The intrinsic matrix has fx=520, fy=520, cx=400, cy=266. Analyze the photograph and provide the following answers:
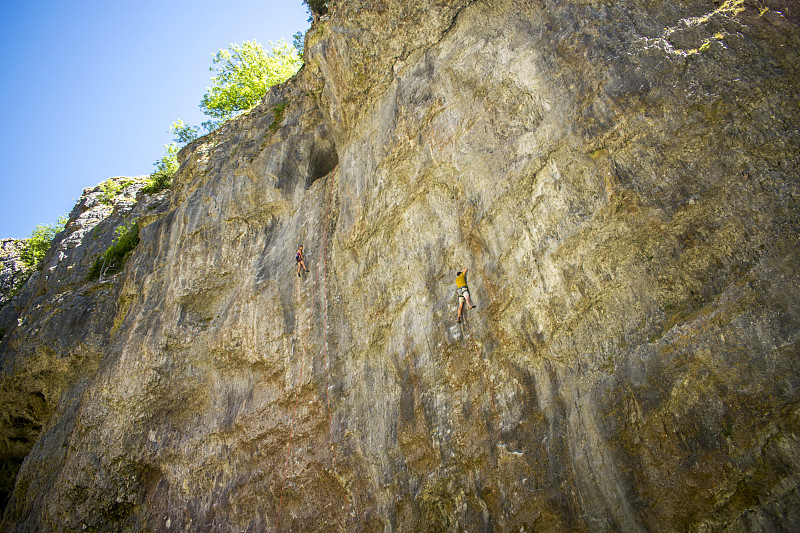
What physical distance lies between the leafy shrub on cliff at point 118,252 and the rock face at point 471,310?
1.94 metres

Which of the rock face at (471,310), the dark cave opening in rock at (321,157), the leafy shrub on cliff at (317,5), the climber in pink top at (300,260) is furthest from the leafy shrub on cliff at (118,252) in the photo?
the leafy shrub on cliff at (317,5)

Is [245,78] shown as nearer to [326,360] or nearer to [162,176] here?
[162,176]

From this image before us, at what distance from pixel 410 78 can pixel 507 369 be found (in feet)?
22.8

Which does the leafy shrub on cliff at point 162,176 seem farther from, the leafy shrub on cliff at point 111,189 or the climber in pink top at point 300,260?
the climber in pink top at point 300,260

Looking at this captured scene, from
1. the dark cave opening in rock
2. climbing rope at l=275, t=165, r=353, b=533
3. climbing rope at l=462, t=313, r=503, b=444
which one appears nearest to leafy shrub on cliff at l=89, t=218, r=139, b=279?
the dark cave opening in rock

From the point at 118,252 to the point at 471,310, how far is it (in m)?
13.3

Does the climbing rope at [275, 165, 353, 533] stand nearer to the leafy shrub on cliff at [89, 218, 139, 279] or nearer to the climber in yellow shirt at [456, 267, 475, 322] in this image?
the climber in yellow shirt at [456, 267, 475, 322]

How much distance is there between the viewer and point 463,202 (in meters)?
10.2

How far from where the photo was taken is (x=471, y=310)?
371 inches

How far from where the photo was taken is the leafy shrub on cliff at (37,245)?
74.9ft

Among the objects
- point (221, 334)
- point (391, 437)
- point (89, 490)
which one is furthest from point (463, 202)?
point (89, 490)

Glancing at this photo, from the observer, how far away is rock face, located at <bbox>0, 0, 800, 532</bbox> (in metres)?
7.11

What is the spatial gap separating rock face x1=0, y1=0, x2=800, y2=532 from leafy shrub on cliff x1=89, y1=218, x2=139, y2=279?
1.94 meters

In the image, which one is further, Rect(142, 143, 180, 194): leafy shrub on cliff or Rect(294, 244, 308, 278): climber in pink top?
Rect(142, 143, 180, 194): leafy shrub on cliff
